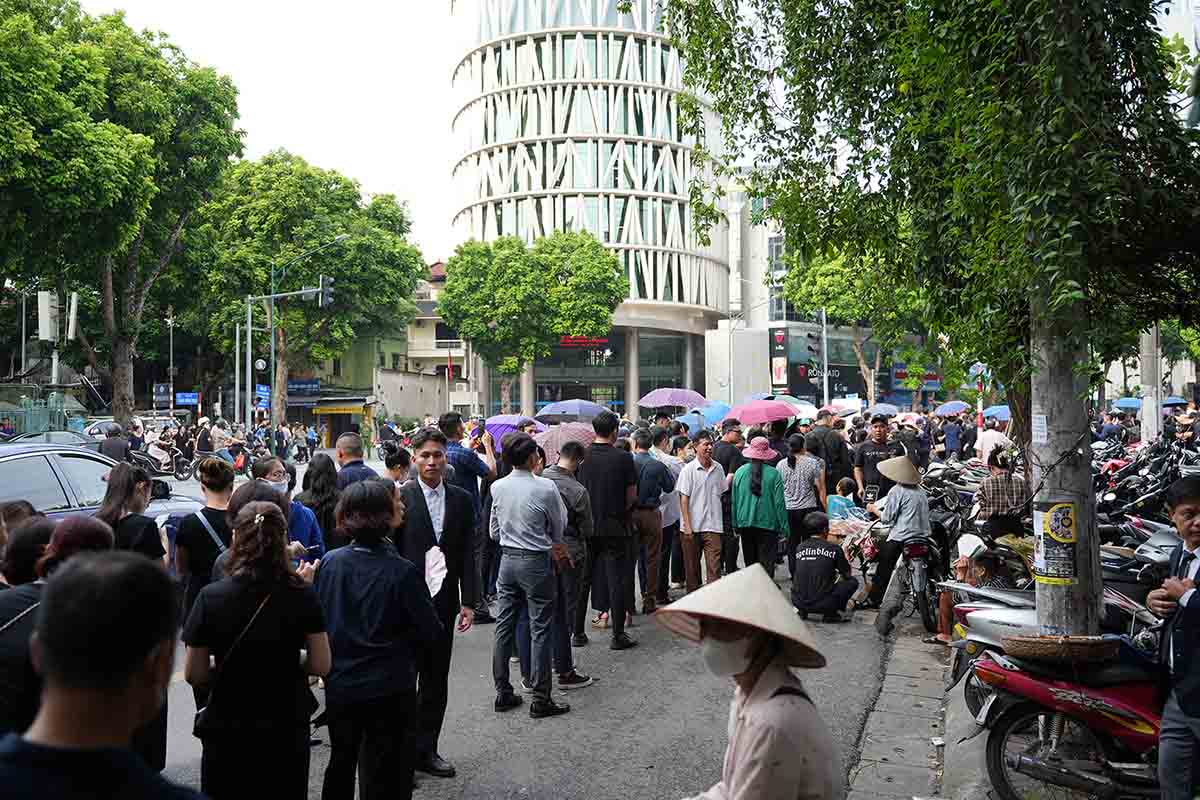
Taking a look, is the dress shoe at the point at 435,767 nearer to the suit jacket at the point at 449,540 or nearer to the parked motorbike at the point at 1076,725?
the suit jacket at the point at 449,540

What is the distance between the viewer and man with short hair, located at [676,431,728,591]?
10008 mm

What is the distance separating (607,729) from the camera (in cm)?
632

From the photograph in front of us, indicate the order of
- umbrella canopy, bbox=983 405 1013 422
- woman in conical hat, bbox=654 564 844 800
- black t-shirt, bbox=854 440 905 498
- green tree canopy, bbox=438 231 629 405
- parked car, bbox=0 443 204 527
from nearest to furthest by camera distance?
Answer: woman in conical hat, bbox=654 564 844 800, parked car, bbox=0 443 204 527, black t-shirt, bbox=854 440 905 498, umbrella canopy, bbox=983 405 1013 422, green tree canopy, bbox=438 231 629 405

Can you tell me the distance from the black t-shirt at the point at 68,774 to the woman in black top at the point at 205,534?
12.6ft

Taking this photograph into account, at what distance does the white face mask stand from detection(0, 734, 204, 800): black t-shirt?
1.39m

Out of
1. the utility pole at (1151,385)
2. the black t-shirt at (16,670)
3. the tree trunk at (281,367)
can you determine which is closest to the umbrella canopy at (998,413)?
the utility pole at (1151,385)

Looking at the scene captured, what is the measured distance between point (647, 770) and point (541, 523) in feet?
5.70

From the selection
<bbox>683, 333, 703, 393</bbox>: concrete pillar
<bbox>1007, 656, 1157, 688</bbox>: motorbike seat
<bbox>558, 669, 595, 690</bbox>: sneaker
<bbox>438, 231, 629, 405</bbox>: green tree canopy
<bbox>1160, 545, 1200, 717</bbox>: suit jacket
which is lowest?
<bbox>558, 669, 595, 690</bbox>: sneaker

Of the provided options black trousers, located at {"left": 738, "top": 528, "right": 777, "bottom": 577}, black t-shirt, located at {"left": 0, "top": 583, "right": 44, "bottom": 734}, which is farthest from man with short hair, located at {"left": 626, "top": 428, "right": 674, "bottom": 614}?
black t-shirt, located at {"left": 0, "top": 583, "right": 44, "bottom": 734}

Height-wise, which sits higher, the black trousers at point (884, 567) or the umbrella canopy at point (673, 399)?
the umbrella canopy at point (673, 399)

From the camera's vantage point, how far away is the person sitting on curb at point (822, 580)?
9578 mm

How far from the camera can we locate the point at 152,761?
4.40 meters

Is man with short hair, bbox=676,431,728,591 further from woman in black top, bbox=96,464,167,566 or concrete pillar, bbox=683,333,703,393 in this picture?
concrete pillar, bbox=683,333,703,393

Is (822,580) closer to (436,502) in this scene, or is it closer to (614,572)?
(614,572)
